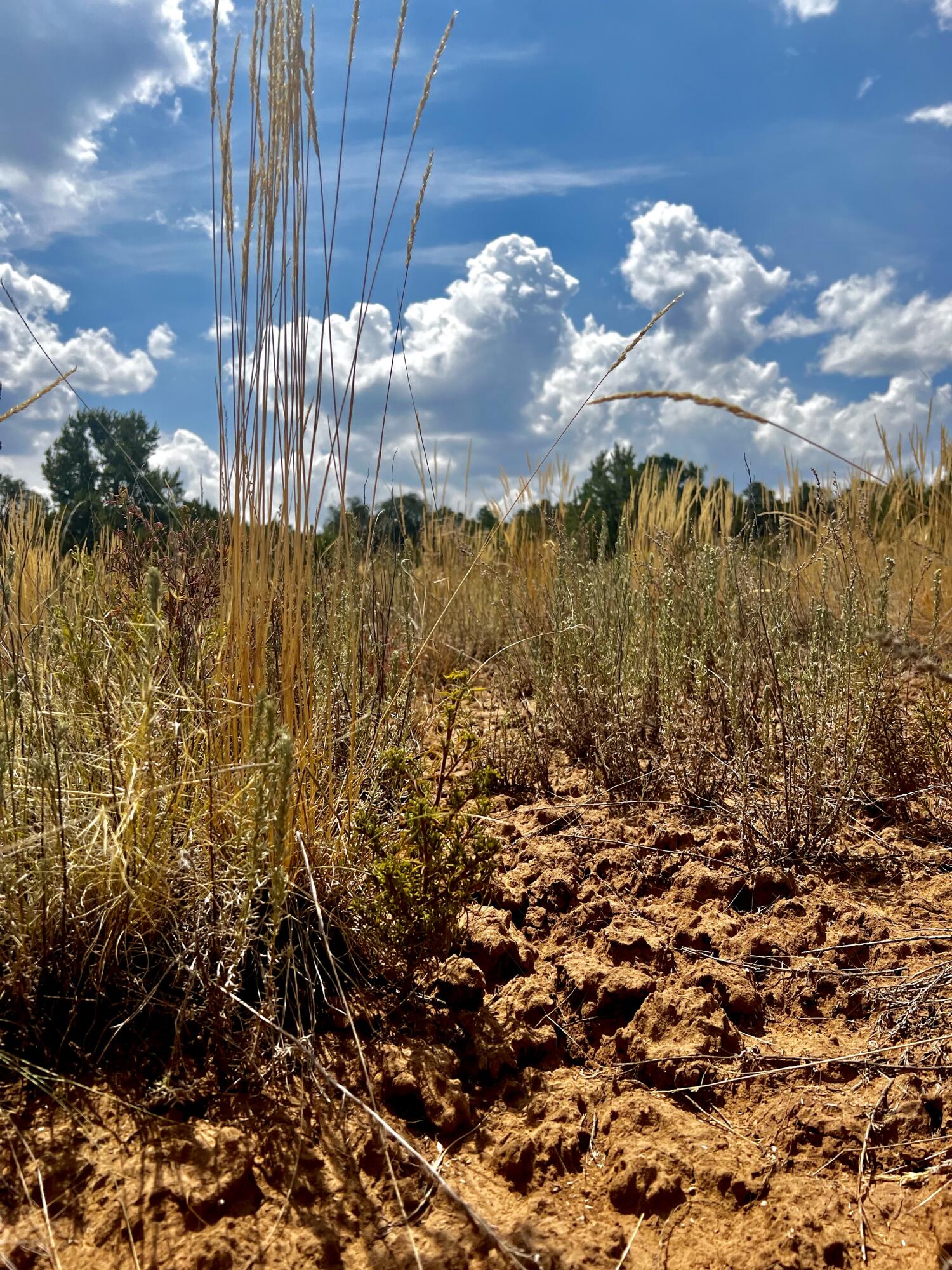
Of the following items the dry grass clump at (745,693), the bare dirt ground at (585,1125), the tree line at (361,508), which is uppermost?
the tree line at (361,508)

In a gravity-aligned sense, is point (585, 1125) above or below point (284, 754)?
below

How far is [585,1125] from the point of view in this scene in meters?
1.50

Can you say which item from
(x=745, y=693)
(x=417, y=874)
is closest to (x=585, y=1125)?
(x=417, y=874)

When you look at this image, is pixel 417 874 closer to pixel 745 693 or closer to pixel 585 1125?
pixel 585 1125

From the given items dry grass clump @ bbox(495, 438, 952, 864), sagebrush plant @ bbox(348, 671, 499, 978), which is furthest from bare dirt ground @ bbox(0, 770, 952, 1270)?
dry grass clump @ bbox(495, 438, 952, 864)

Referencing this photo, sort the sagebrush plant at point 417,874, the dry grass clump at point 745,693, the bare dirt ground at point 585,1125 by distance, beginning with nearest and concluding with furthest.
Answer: the bare dirt ground at point 585,1125
the sagebrush plant at point 417,874
the dry grass clump at point 745,693

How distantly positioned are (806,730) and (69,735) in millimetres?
1988

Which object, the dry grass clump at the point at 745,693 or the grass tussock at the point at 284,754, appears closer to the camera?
the grass tussock at the point at 284,754

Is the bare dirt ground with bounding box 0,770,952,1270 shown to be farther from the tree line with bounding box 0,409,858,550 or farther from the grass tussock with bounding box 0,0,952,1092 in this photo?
the tree line with bounding box 0,409,858,550

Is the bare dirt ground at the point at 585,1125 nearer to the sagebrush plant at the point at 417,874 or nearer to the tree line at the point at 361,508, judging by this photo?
the sagebrush plant at the point at 417,874

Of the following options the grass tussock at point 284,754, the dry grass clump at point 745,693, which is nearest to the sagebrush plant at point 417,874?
the grass tussock at point 284,754

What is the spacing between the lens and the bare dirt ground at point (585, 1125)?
123 cm

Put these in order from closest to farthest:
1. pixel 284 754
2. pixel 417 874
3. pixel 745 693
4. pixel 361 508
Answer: pixel 284 754 → pixel 417 874 → pixel 745 693 → pixel 361 508

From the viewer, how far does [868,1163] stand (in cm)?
141
